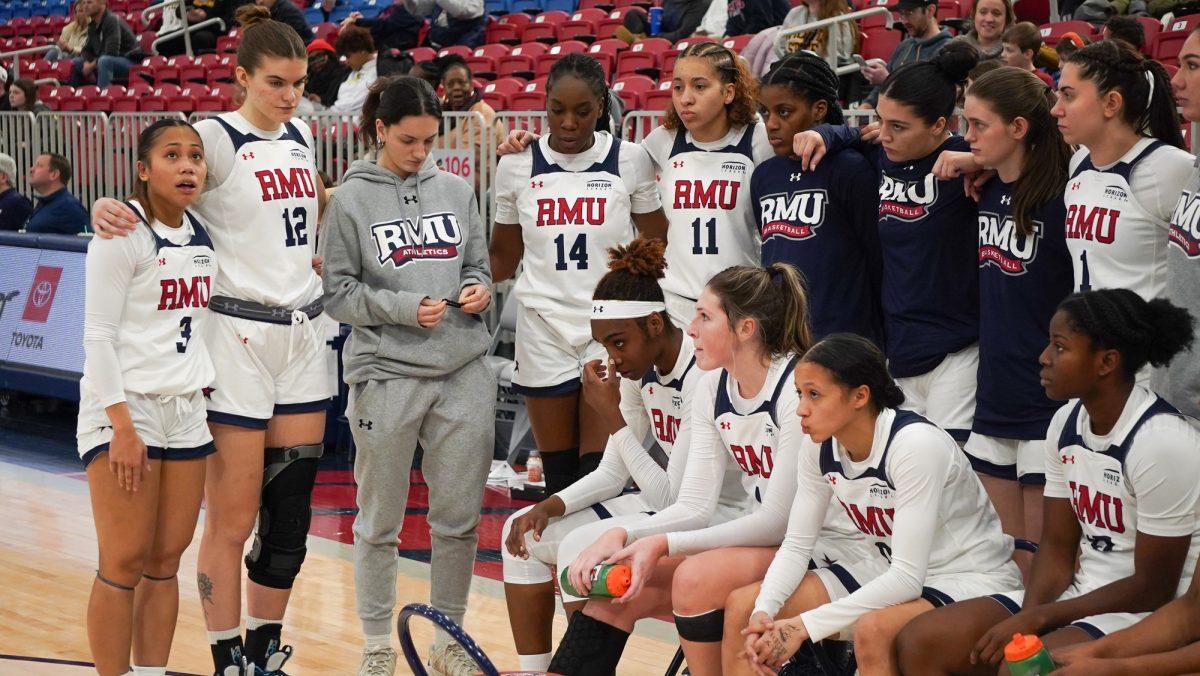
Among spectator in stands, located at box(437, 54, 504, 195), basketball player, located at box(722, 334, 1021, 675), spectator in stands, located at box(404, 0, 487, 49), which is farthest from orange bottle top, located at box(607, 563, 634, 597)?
spectator in stands, located at box(404, 0, 487, 49)

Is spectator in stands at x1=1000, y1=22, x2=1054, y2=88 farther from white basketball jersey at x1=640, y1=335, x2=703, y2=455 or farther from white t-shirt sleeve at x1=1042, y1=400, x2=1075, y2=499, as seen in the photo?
white t-shirt sleeve at x1=1042, y1=400, x2=1075, y2=499

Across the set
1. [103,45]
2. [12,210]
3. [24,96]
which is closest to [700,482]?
[12,210]

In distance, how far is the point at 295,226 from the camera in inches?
150

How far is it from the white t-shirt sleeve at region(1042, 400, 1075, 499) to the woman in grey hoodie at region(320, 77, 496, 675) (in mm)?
1712

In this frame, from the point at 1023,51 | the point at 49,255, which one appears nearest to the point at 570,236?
the point at 1023,51

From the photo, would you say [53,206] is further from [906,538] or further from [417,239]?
[906,538]

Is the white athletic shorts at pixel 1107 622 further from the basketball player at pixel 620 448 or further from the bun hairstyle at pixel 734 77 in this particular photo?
the bun hairstyle at pixel 734 77

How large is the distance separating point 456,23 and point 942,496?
31.2 feet

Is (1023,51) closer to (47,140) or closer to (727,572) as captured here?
(727,572)

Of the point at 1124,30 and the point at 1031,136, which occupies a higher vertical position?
the point at 1124,30

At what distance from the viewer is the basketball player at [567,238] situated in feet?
13.2

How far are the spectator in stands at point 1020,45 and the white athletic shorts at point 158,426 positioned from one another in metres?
→ 4.17

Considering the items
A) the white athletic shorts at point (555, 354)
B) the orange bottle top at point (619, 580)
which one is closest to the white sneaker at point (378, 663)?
the white athletic shorts at point (555, 354)

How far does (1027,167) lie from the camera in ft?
11.2
